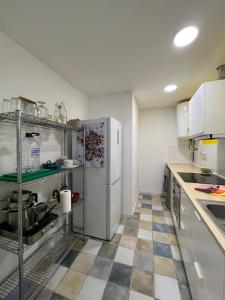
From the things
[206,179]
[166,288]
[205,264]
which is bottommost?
[166,288]

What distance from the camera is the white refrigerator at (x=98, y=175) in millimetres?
1834

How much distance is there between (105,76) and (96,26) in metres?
0.80

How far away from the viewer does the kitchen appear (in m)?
1.01

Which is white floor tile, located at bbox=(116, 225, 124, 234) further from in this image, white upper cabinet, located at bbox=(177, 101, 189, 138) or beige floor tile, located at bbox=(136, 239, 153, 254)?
white upper cabinet, located at bbox=(177, 101, 189, 138)

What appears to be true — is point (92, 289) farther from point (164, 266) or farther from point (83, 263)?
point (164, 266)

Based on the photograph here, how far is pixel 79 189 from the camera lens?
197 centimetres

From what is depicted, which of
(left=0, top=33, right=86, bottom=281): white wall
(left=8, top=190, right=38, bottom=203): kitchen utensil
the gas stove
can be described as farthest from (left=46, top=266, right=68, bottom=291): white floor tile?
(left=8, top=190, right=38, bottom=203): kitchen utensil

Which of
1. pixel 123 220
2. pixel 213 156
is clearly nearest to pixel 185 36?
pixel 213 156

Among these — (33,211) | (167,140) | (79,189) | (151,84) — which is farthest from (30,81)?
(167,140)

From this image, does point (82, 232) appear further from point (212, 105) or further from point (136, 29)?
point (136, 29)

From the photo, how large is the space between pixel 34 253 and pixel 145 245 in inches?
50.7

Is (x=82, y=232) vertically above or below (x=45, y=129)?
below

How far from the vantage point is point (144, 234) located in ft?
6.68

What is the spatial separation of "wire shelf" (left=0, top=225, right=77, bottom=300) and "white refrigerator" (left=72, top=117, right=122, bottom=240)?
0.31 m
